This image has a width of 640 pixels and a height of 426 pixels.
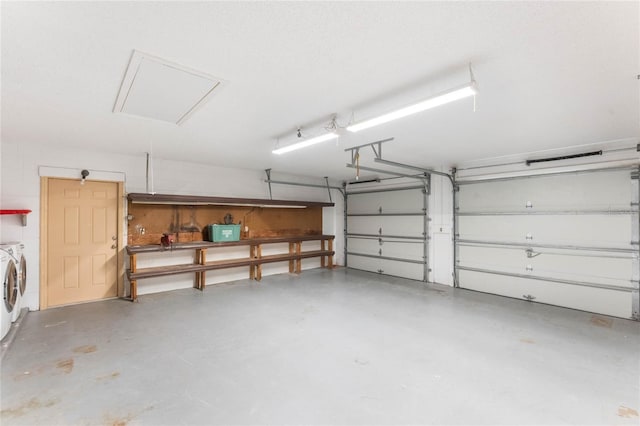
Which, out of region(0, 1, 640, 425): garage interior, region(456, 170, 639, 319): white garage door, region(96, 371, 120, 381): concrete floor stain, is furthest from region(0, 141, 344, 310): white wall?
region(456, 170, 639, 319): white garage door

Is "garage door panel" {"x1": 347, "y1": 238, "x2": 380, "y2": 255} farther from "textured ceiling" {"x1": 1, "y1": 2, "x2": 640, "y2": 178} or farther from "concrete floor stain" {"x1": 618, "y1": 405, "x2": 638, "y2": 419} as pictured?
"concrete floor stain" {"x1": 618, "y1": 405, "x2": 638, "y2": 419}

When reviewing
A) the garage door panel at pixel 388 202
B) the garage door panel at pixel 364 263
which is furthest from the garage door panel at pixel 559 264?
the garage door panel at pixel 364 263

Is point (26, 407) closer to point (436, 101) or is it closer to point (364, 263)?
point (436, 101)

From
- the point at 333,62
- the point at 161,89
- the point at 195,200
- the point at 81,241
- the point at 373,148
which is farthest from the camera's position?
the point at 195,200

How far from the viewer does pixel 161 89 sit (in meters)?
2.37

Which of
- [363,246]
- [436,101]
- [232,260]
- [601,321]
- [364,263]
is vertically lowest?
[601,321]

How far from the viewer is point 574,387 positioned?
2.29 m

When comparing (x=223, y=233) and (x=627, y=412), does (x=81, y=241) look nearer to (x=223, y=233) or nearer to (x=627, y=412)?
(x=223, y=233)

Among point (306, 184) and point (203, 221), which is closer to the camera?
point (203, 221)

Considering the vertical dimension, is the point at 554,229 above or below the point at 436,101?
below

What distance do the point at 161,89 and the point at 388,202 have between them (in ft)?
18.1

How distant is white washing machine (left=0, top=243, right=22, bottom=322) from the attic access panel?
7.22ft

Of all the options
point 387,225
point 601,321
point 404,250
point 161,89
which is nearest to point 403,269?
point 404,250

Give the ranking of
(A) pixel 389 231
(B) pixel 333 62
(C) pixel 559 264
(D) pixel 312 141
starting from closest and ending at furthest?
(B) pixel 333 62 < (D) pixel 312 141 < (C) pixel 559 264 < (A) pixel 389 231
